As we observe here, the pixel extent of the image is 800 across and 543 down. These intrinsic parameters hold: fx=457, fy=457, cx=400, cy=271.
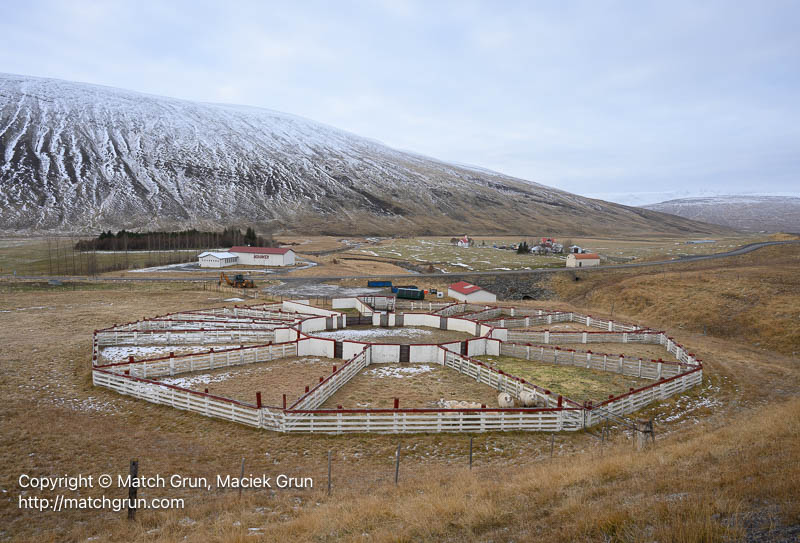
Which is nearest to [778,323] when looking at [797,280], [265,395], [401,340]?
[797,280]

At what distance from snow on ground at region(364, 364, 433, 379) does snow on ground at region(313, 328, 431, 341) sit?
9.59 metres

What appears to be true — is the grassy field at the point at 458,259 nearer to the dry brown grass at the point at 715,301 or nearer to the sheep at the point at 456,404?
the dry brown grass at the point at 715,301

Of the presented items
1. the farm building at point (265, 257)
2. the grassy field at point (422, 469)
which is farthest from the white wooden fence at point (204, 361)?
the farm building at point (265, 257)

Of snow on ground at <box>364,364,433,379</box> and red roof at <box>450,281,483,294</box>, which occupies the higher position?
red roof at <box>450,281,483,294</box>

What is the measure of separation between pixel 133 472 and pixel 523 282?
66.2 metres

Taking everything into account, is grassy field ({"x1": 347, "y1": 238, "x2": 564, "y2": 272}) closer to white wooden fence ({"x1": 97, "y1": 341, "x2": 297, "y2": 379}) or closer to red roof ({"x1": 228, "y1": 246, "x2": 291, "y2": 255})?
red roof ({"x1": 228, "y1": 246, "x2": 291, "y2": 255})

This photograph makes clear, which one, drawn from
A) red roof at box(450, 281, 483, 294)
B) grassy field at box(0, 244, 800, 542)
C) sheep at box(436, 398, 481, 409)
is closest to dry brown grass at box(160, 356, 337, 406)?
grassy field at box(0, 244, 800, 542)

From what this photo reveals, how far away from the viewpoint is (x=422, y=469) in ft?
51.3

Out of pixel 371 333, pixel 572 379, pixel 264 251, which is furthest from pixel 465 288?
pixel 264 251

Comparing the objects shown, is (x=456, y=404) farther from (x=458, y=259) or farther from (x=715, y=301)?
(x=458, y=259)

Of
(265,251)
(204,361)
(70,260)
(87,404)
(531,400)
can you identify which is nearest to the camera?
(87,404)

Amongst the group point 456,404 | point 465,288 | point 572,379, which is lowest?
point 572,379

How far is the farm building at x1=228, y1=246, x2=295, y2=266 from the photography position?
8938cm

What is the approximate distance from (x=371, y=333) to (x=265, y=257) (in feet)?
185
